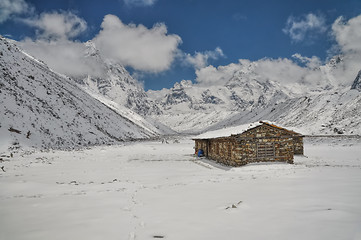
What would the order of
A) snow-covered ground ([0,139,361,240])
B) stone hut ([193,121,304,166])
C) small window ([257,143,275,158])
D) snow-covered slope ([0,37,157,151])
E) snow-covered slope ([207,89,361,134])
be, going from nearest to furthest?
snow-covered ground ([0,139,361,240])
stone hut ([193,121,304,166])
small window ([257,143,275,158])
snow-covered slope ([0,37,157,151])
snow-covered slope ([207,89,361,134])

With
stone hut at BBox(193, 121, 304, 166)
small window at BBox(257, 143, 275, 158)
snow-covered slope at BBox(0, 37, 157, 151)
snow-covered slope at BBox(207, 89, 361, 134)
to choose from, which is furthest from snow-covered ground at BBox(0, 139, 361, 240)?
snow-covered slope at BBox(207, 89, 361, 134)

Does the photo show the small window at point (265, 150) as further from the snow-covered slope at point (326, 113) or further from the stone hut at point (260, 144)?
the snow-covered slope at point (326, 113)

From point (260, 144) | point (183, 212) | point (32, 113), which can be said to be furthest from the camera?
point (32, 113)

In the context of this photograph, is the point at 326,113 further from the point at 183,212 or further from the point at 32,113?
the point at 183,212

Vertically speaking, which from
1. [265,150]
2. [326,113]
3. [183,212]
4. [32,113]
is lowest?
[183,212]

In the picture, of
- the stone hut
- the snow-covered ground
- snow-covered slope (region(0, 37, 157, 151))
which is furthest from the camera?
snow-covered slope (region(0, 37, 157, 151))

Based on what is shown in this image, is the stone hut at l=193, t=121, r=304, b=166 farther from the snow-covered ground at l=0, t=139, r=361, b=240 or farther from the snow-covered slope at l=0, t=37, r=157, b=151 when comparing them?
the snow-covered slope at l=0, t=37, r=157, b=151

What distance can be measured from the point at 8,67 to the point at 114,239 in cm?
6112

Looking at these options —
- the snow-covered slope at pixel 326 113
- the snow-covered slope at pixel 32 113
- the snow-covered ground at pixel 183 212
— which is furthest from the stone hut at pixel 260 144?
the snow-covered slope at pixel 326 113

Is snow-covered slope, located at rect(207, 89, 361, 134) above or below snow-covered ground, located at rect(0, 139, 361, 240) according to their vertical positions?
above

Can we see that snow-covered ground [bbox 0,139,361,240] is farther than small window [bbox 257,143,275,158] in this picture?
No

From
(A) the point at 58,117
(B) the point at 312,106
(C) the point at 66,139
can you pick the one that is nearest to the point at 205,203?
(C) the point at 66,139

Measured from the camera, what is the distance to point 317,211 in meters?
7.21

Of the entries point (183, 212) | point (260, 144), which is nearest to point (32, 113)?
point (260, 144)
